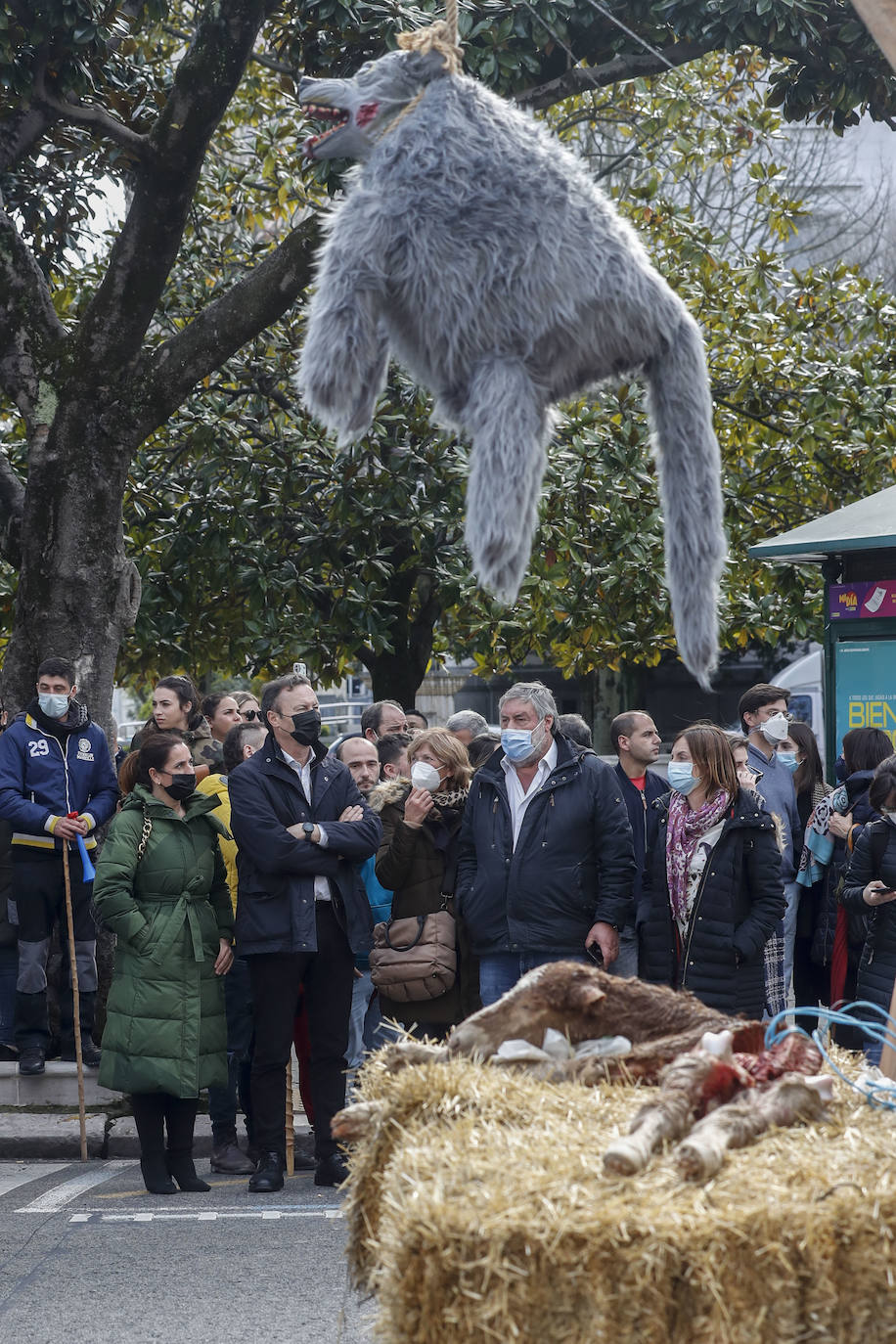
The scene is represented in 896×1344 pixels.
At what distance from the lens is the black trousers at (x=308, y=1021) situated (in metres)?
6.14

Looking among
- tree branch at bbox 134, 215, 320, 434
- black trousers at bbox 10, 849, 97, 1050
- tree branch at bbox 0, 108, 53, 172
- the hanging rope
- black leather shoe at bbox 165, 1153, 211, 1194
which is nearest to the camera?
the hanging rope

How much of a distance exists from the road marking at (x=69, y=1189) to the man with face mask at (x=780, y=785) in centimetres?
335

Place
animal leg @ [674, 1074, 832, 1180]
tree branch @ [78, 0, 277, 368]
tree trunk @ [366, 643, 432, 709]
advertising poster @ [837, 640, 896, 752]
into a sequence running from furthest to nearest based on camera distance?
tree trunk @ [366, 643, 432, 709] < advertising poster @ [837, 640, 896, 752] < tree branch @ [78, 0, 277, 368] < animal leg @ [674, 1074, 832, 1180]

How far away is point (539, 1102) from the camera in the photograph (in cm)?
270

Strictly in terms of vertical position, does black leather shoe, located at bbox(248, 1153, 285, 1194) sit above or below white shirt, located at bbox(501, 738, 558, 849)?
below

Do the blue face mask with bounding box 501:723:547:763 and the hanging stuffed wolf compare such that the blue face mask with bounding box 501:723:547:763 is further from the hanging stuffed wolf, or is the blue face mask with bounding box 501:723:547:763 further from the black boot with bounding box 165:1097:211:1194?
the hanging stuffed wolf

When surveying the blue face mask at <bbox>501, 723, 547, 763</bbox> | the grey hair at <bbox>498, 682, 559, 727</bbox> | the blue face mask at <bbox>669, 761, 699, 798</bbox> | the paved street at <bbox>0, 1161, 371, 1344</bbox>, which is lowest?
the paved street at <bbox>0, 1161, 371, 1344</bbox>

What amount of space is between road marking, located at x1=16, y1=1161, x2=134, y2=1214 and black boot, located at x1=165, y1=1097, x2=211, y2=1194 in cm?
46

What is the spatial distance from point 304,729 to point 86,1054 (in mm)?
2766

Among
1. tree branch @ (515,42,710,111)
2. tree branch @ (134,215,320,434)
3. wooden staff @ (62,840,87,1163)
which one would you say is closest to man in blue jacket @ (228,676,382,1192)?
wooden staff @ (62,840,87,1163)

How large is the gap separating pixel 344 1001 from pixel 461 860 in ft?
2.58

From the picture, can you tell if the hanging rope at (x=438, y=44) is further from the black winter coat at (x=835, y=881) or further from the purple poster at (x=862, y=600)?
the purple poster at (x=862, y=600)

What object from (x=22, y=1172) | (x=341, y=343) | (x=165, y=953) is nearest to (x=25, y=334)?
(x=165, y=953)

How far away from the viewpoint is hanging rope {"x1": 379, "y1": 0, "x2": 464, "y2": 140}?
281 centimetres
